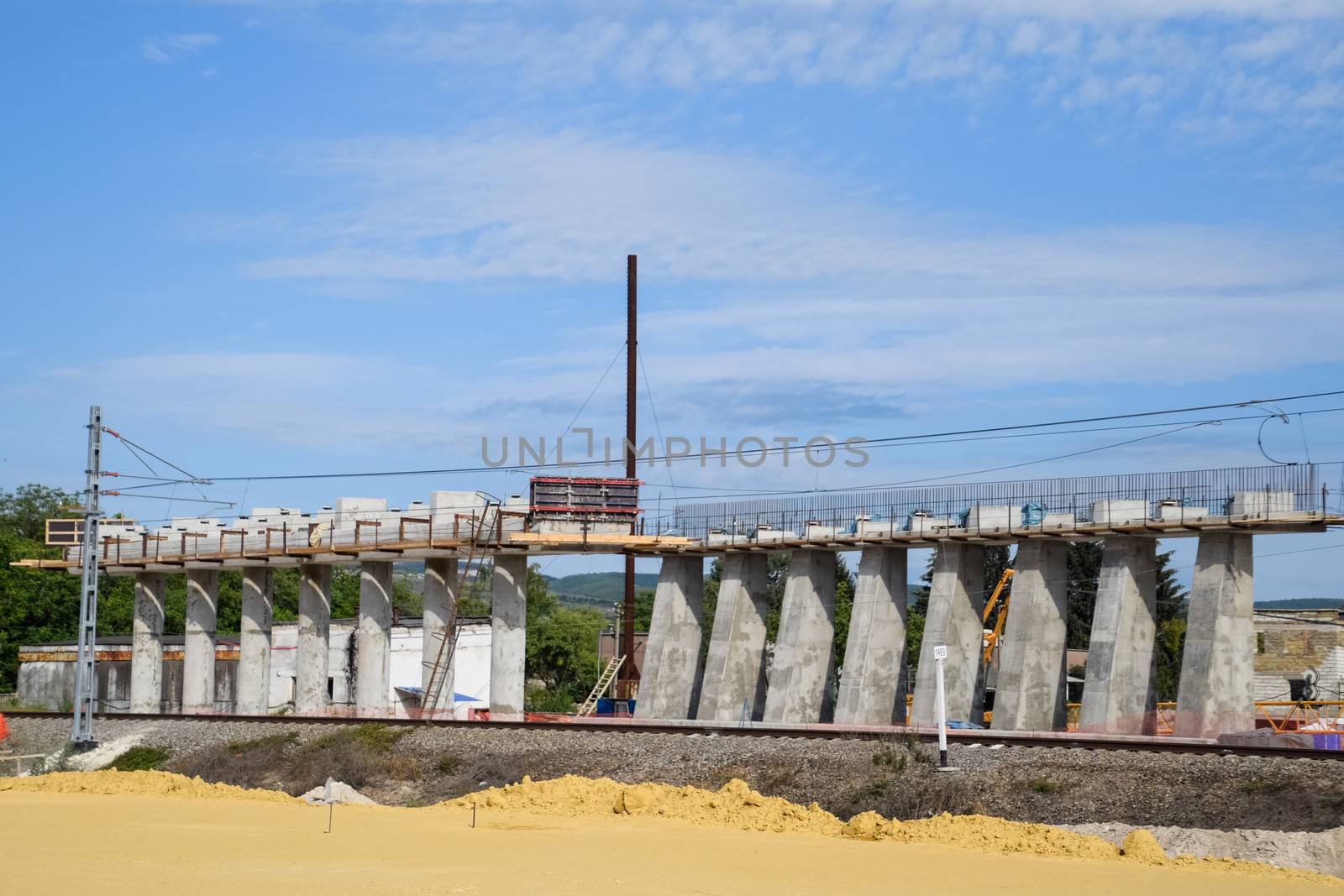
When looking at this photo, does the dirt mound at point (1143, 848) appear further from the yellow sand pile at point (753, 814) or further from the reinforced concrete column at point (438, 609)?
the reinforced concrete column at point (438, 609)

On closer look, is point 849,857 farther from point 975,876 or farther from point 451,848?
point 451,848

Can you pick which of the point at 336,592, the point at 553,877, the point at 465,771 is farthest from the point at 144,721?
the point at 336,592

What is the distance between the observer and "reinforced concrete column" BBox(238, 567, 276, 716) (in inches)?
2112

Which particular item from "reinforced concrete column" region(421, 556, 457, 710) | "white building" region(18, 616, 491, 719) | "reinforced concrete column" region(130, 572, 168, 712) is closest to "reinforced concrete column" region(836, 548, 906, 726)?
"reinforced concrete column" region(421, 556, 457, 710)

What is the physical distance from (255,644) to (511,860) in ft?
111

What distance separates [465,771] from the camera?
33969mm

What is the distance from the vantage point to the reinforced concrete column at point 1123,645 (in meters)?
36.5

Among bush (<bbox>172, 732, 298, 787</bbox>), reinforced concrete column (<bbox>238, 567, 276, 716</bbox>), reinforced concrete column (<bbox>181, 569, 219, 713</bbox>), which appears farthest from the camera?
reinforced concrete column (<bbox>181, 569, 219, 713</bbox>)

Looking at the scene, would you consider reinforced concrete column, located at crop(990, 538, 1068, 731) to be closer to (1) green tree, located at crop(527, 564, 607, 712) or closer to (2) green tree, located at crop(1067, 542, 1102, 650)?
(1) green tree, located at crop(527, 564, 607, 712)

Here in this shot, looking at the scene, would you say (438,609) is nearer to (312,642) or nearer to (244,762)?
(312,642)

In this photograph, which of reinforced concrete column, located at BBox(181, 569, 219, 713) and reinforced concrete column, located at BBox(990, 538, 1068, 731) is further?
reinforced concrete column, located at BBox(181, 569, 219, 713)

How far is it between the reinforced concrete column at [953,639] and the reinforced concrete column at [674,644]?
8.46m

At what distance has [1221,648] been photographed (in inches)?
1391

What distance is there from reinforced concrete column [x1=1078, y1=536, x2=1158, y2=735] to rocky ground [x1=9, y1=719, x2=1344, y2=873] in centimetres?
799
